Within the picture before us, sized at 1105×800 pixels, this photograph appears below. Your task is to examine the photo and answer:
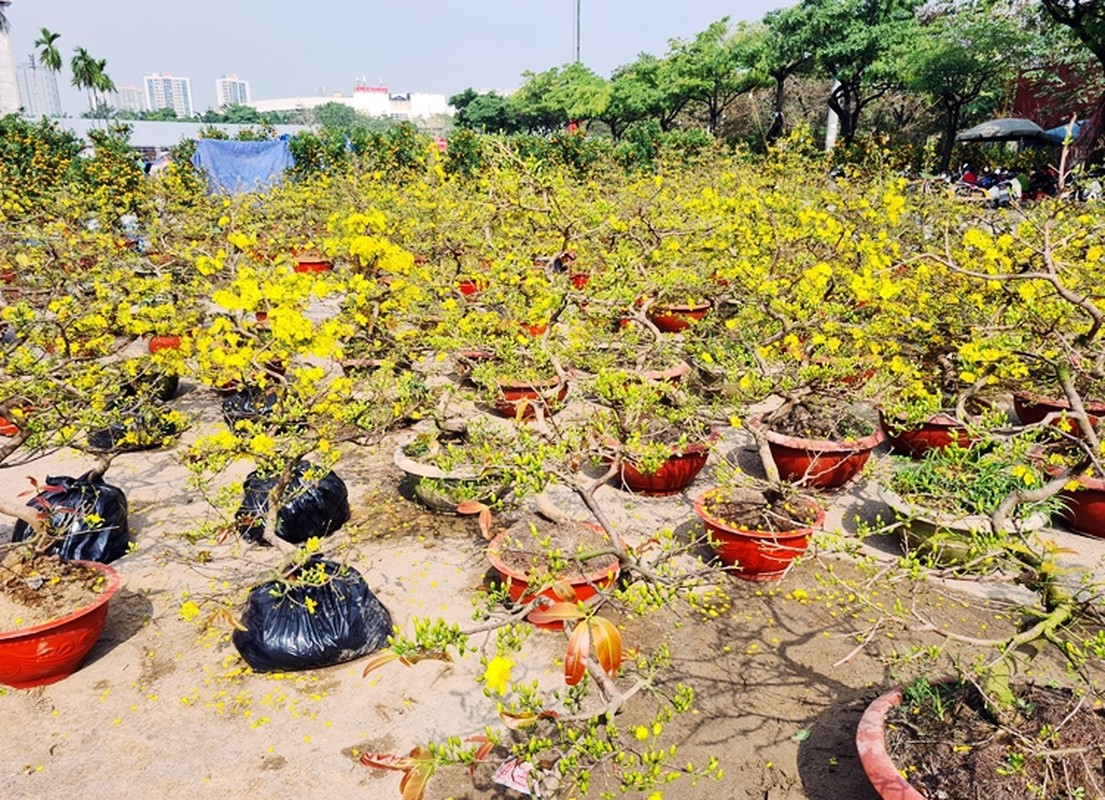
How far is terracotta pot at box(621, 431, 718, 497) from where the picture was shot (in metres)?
4.74

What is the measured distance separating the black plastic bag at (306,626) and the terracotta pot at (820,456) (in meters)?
2.54

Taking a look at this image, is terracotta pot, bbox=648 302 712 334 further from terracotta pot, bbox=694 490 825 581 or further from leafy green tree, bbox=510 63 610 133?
leafy green tree, bbox=510 63 610 133

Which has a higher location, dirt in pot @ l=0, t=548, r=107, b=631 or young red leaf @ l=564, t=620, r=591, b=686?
young red leaf @ l=564, t=620, r=591, b=686

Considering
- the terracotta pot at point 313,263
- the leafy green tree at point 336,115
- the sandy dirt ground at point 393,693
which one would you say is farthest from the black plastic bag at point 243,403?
the leafy green tree at point 336,115

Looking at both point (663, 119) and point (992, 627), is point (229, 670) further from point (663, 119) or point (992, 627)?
point (663, 119)

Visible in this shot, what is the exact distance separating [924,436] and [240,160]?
16.0 m

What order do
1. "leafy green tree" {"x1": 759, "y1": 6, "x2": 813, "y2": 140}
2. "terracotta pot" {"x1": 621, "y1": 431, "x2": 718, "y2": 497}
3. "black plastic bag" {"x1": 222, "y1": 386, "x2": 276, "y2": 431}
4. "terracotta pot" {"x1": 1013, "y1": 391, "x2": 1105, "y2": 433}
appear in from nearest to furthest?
"terracotta pot" {"x1": 621, "y1": 431, "x2": 718, "y2": 497}, "terracotta pot" {"x1": 1013, "y1": 391, "x2": 1105, "y2": 433}, "black plastic bag" {"x1": 222, "y1": 386, "x2": 276, "y2": 431}, "leafy green tree" {"x1": 759, "y1": 6, "x2": 813, "y2": 140}

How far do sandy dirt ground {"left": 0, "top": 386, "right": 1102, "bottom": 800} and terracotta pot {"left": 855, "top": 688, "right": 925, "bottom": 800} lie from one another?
199 mm

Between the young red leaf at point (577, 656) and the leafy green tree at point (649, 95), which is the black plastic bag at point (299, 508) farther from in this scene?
the leafy green tree at point (649, 95)

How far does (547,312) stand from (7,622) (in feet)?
10.6

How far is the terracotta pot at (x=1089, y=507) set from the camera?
4285 mm

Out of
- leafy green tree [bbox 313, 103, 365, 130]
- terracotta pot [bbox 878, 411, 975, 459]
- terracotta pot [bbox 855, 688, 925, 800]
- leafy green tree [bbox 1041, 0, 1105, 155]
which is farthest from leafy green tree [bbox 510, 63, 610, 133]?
leafy green tree [bbox 313, 103, 365, 130]

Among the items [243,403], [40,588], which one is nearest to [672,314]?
[243,403]

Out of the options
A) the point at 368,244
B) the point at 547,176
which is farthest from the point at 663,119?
the point at 368,244
